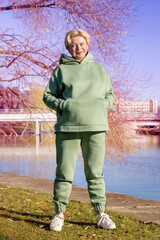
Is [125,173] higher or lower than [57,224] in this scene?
lower

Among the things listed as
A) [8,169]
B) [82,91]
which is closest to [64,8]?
[82,91]

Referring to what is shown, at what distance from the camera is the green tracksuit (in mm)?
2922

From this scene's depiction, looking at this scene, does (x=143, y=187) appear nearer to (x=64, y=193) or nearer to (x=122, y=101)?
(x=122, y=101)

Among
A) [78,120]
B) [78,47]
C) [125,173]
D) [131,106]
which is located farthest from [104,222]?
[125,173]

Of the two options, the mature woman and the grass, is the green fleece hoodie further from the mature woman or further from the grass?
the grass

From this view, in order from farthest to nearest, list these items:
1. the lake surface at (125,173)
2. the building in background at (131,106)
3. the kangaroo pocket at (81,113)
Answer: the lake surface at (125,173), the building in background at (131,106), the kangaroo pocket at (81,113)

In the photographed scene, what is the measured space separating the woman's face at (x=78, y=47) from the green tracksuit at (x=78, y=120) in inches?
2.4

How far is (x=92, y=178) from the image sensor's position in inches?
120

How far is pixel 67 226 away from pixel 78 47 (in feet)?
5.74

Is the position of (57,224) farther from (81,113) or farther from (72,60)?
(72,60)

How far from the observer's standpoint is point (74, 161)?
9.97ft

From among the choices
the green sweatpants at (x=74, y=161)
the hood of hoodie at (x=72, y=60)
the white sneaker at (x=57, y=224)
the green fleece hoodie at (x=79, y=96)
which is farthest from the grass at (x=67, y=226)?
the hood of hoodie at (x=72, y=60)

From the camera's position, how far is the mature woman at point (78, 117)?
2924mm

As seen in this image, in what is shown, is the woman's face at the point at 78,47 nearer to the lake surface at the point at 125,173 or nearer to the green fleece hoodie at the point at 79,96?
the green fleece hoodie at the point at 79,96
